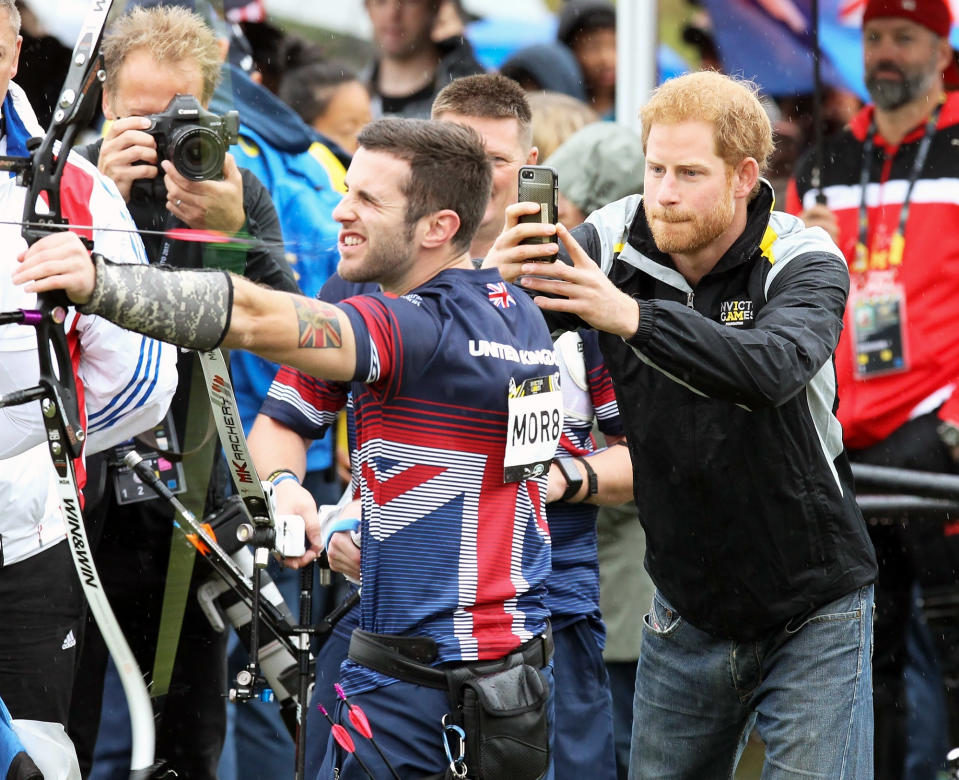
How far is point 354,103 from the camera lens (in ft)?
21.6

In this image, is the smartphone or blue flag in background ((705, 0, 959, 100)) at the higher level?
blue flag in background ((705, 0, 959, 100))

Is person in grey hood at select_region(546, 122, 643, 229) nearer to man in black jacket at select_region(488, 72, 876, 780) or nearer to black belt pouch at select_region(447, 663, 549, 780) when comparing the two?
man in black jacket at select_region(488, 72, 876, 780)

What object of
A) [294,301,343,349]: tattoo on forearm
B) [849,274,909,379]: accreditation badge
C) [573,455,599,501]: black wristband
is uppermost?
[294,301,343,349]: tattoo on forearm

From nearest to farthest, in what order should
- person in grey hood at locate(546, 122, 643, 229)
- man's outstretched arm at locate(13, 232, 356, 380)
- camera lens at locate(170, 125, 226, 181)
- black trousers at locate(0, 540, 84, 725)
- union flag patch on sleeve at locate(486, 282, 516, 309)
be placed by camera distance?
1. man's outstretched arm at locate(13, 232, 356, 380)
2. union flag patch on sleeve at locate(486, 282, 516, 309)
3. black trousers at locate(0, 540, 84, 725)
4. camera lens at locate(170, 125, 226, 181)
5. person in grey hood at locate(546, 122, 643, 229)

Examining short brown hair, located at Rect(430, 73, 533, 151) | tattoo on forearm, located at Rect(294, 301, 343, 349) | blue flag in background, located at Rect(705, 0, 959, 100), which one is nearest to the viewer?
tattoo on forearm, located at Rect(294, 301, 343, 349)

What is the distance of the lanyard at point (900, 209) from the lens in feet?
17.3

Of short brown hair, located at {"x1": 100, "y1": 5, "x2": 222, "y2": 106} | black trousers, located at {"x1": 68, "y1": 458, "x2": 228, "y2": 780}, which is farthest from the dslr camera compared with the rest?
black trousers, located at {"x1": 68, "y1": 458, "x2": 228, "y2": 780}

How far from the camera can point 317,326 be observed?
2.70 metres

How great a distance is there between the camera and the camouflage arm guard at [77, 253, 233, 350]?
96.3 inches

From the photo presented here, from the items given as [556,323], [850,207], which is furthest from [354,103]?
[556,323]

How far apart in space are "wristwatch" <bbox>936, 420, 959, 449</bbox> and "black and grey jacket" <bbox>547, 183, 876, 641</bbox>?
1.54 m

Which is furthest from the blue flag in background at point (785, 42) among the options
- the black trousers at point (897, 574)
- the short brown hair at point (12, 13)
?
the short brown hair at point (12, 13)

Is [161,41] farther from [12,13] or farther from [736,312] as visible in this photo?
[736,312]

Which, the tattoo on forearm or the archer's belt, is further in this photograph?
the archer's belt
